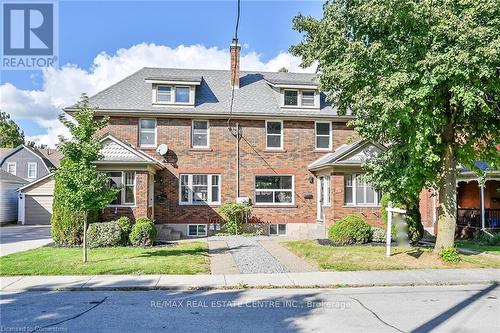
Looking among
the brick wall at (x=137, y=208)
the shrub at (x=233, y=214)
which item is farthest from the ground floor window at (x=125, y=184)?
the shrub at (x=233, y=214)

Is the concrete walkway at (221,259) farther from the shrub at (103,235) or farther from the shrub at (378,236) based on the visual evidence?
the shrub at (378,236)

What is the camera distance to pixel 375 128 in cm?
1301

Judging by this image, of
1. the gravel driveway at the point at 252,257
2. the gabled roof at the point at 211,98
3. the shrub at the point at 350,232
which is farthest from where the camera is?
the gabled roof at the point at 211,98

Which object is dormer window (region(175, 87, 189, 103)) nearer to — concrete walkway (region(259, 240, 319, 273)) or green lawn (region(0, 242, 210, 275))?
concrete walkway (region(259, 240, 319, 273))

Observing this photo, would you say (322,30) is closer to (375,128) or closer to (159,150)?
(375,128)

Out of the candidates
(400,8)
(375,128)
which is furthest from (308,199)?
(400,8)

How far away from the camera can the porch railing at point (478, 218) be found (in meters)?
20.2

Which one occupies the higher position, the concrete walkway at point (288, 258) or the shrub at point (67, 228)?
the shrub at point (67, 228)

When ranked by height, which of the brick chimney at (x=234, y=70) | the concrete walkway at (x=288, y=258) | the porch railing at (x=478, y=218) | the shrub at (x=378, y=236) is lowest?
the concrete walkway at (x=288, y=258)

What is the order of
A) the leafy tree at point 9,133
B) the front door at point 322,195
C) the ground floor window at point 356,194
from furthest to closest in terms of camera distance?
the leafy tree at point 9,133, the front door at point 322,195, the ground floor window at point 356,194

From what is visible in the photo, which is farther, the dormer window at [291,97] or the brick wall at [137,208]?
the dormer window at [291,97]

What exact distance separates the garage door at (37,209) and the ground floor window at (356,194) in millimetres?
21425

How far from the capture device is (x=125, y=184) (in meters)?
18.5

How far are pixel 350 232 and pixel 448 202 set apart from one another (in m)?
4.49
